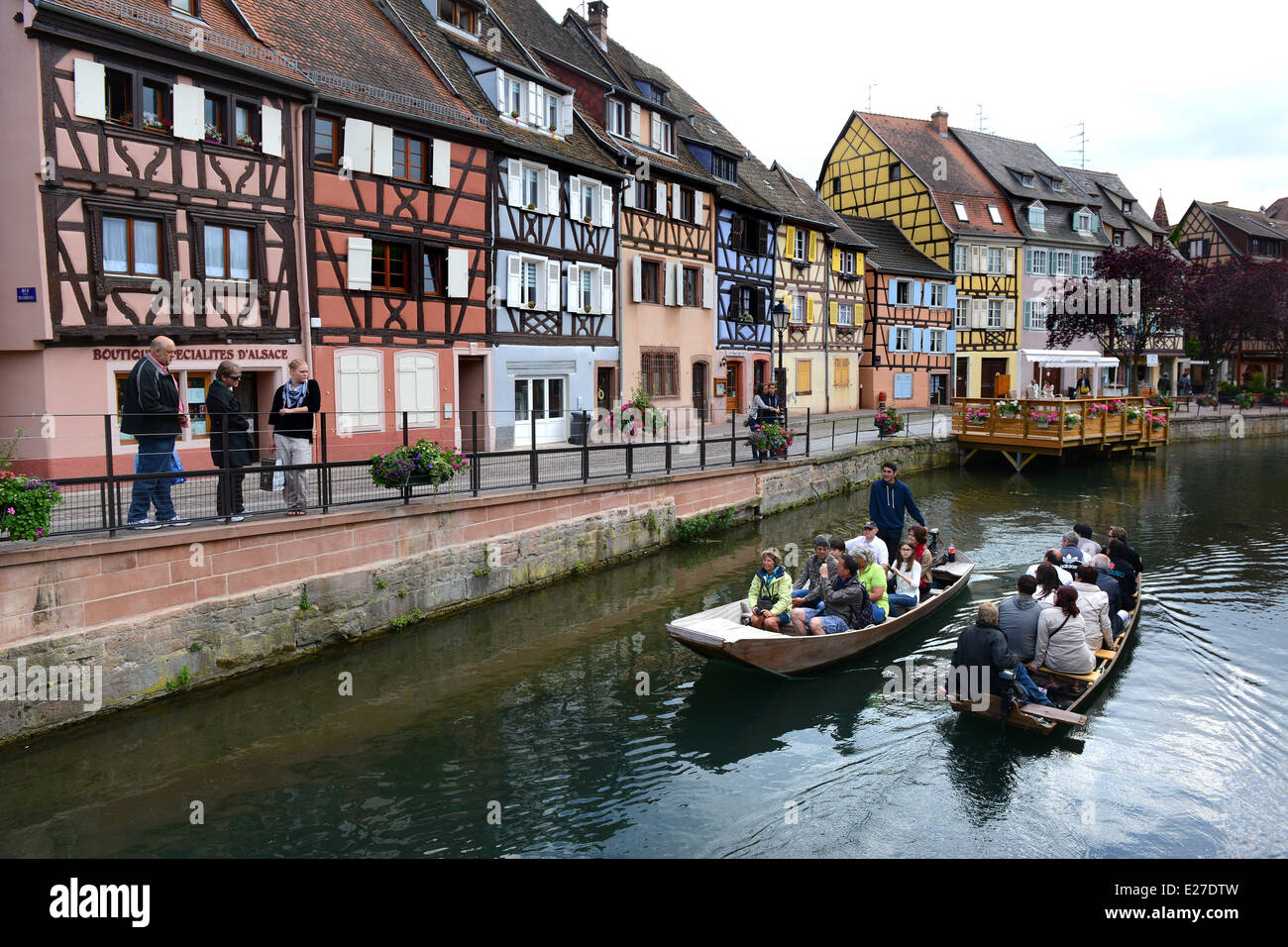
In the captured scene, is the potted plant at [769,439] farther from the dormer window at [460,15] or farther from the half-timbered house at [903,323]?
the half-timbered house at [903,323]

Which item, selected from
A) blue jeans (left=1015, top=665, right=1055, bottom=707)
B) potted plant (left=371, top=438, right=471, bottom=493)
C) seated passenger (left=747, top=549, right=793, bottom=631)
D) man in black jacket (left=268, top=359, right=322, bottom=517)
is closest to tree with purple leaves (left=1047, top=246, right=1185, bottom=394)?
seated passenger (left=747, top=549, right=793, bottom=631)

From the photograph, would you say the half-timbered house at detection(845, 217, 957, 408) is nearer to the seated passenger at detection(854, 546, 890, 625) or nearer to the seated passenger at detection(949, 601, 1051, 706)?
the seated passenger at detection(854, 546, 890, 625)

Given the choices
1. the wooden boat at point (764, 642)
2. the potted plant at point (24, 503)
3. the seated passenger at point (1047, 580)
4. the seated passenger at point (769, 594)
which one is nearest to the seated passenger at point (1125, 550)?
the seated passenger at point (1047, 580)

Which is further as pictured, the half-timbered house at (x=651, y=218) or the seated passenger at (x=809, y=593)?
the half-timbered house at (x=651, y=218)

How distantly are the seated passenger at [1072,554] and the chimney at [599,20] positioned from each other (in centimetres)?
2519

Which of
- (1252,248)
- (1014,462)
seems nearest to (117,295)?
(1014,462)

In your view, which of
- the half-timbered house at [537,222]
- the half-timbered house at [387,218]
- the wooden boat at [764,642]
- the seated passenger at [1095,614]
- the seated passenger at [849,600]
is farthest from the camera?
the half-timbered house at [537,222]

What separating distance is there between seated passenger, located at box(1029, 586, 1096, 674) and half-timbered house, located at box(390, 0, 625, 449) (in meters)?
12.9

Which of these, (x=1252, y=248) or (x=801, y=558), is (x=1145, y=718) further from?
(x=1252, y=248)

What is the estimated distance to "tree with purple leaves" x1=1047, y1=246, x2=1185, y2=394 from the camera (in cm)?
4331

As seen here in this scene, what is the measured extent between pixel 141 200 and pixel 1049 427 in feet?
82.5

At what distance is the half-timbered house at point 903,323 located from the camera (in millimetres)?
43125

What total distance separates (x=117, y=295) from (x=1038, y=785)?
1528 centimetres

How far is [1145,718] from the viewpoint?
32.8 feet
